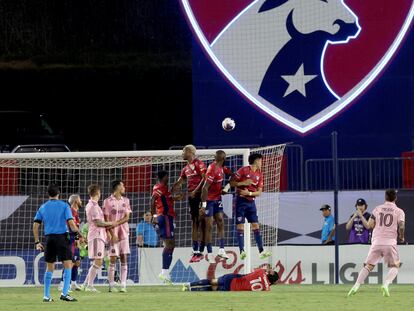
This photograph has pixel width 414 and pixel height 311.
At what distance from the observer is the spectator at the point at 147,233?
2575 centimetres

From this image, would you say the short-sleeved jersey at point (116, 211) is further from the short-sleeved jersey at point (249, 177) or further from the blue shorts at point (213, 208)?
the short-sleeved jersey at point (249, 177)

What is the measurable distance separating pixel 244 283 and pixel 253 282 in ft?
0.52

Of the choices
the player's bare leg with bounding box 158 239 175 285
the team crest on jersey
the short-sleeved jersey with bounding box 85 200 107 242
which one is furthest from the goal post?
the team crest on jersey

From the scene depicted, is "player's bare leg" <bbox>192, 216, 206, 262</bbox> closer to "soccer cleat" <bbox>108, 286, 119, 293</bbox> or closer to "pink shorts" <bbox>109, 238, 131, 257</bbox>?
"pink shorts" <bbox>109, 238, 131, 257</bbox>

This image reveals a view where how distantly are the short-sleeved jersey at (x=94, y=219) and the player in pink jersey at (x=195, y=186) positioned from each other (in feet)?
4.74

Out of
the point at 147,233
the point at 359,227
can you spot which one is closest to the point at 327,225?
the point at 359,227

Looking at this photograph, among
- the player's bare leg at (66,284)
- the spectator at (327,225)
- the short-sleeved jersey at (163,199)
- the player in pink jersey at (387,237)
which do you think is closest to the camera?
the player's bare leg at (66,284)

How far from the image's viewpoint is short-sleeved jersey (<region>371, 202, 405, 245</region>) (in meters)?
20.2

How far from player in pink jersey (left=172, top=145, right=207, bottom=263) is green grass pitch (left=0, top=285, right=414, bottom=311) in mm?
922

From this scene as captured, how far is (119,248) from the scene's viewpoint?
22188mm

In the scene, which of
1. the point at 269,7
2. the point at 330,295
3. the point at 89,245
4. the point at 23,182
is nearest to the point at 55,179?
the point at 23,182

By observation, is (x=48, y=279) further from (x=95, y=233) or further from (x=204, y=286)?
(x=204, y=286)

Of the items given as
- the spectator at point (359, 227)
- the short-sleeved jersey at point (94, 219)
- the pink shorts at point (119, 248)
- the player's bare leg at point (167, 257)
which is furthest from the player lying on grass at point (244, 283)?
the spectator at point (359, 227)

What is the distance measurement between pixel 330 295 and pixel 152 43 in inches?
657
